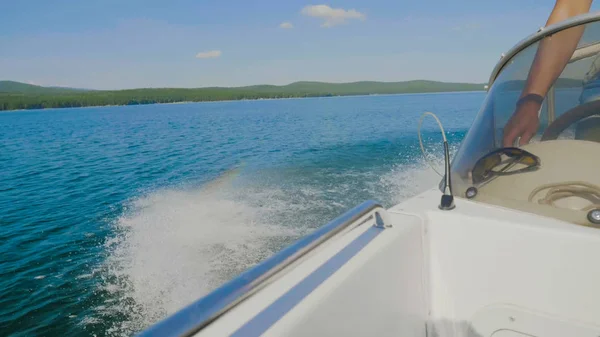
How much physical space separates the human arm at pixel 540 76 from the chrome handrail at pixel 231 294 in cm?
116

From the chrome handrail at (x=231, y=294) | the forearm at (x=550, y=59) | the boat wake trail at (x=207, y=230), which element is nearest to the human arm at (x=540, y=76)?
the forearm at (x=550, y=59)

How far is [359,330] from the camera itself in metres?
1.25

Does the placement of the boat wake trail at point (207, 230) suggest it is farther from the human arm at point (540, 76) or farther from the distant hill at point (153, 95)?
the distant hill at point (153, 95)

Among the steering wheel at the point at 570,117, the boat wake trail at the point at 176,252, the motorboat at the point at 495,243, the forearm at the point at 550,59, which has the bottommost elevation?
the boat wake trail at the point at 176,252

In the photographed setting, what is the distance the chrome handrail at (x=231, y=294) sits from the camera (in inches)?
29.6

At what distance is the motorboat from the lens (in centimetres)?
133

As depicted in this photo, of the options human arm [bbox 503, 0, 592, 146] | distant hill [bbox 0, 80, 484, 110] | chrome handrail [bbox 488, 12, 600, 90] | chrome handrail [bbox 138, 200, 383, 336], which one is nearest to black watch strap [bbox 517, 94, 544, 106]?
human arm [bbox 503, 0, 592, 146]

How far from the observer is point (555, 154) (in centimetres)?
175

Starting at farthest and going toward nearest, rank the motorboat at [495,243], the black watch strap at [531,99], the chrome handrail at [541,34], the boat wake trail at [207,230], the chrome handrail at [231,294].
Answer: the boat wake trail at [207,230] < the black watch strap at [531,99] < the chrome handrail at [541,34] < the motorboat at [495,243] < the chrome handrail at [231,294]

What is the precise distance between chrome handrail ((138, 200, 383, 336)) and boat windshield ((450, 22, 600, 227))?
0.99 meters

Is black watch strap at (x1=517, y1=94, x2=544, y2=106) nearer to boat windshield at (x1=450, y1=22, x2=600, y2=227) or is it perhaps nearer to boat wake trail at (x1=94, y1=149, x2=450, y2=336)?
boat windshield at (x1=450, y1=22, x2=600, y2=227)

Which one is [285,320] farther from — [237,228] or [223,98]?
[223,98]

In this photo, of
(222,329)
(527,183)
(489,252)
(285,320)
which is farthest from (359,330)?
(527,183)

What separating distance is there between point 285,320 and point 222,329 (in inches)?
6.5
